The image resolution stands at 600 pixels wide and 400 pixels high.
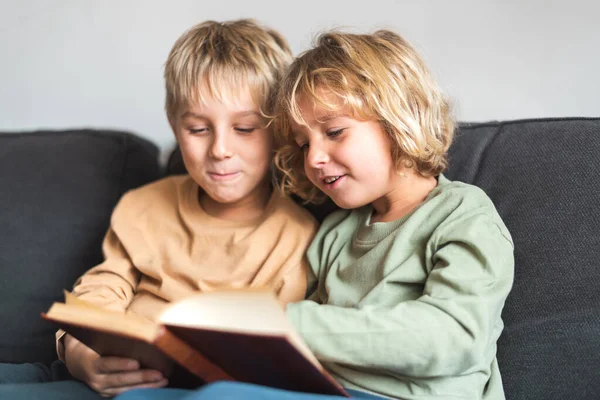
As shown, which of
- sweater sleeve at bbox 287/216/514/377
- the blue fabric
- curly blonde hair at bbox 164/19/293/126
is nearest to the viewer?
the blue fabric

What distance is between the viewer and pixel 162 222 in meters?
1.42

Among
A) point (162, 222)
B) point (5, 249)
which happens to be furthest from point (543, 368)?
point (5, 249)

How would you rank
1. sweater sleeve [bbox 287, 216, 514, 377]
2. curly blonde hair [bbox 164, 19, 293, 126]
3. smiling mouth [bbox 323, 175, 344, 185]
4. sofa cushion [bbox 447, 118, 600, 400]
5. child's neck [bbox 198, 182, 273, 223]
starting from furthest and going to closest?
1. child's neck [bbox 198, 182, 273, 223]
2. curly blonde hair [bbox 164, 19, 293, 126]
3. smiling mouth [bbox 323, 175, 344, 185]
4. sofa cushion [bbox 447, 118, 600, 400]
5. sweater sleeve [bbox 287, 216, 514, 377]

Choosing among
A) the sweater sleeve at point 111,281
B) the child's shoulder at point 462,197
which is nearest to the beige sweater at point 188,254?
the sweater sleeve at point 111,281

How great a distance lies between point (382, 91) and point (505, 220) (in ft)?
1.11

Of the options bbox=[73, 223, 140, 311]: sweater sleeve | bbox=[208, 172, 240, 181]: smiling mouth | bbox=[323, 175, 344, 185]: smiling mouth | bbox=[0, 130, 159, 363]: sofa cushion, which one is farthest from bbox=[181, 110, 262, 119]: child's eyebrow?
bbox=[0, 130, 159, 363]: sofa cushion

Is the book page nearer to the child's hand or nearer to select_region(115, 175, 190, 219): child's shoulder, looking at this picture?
the child's hand

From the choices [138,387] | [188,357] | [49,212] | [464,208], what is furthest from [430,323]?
[49,212]

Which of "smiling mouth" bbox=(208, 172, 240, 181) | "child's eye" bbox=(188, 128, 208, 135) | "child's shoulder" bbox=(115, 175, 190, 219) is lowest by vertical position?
"child's shoulder" bbox=(115, 175, 190, 219)

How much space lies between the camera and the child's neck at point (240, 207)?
1421 mm

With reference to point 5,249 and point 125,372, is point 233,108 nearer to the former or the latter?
point 125,372

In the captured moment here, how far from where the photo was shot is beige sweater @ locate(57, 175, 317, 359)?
1312mm

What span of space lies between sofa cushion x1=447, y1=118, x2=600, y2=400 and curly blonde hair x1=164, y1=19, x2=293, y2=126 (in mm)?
441

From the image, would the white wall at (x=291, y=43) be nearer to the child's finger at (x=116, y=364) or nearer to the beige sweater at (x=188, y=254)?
the beige sweater at (x=188, y=254)
